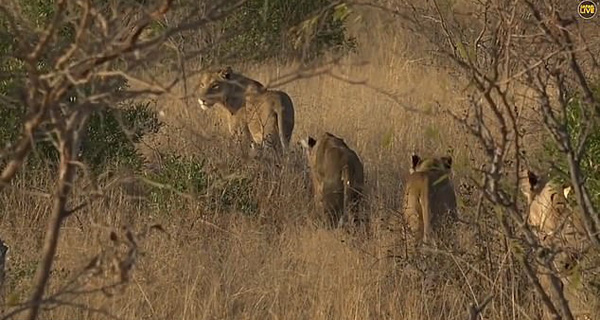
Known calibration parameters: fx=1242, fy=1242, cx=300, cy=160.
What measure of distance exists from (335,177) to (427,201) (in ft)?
4.62

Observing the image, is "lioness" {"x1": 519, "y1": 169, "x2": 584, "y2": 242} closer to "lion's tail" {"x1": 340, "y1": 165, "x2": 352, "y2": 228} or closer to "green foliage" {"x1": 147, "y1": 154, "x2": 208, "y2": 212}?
"lion's tail" {"x1": 340, "y1": 165, "x2": 352, "y2": 228}

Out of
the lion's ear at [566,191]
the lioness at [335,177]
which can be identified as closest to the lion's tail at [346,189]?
the lioness at [335,177]

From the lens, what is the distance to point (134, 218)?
6.85 m

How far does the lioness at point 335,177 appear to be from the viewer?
295 inches

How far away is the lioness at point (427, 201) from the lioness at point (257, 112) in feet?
8.28

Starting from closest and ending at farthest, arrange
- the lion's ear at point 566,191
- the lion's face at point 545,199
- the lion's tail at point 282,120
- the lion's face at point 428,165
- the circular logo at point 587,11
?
the circular logo at point 587,11
the lion's ear at point 566,191
the lion's face at point 545,199
the lion's face at point 428,165
the lion's tail at point 282,120

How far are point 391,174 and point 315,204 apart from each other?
3.77ft

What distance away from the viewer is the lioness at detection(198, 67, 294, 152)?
30.5 feet

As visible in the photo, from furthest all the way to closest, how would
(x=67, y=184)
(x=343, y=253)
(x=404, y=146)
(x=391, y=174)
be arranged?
1. (x=404, y=146)
2. (x=391, y=174)
3. (x=343, y=253)
4. (x=67, y=184)

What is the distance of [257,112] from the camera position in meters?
9.68

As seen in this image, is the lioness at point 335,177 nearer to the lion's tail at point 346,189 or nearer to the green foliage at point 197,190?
the lion's tail at point 346,189

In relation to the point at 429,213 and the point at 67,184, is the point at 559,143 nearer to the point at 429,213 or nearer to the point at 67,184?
the point at 67,184

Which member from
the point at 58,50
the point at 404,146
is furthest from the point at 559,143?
the point at 404,146

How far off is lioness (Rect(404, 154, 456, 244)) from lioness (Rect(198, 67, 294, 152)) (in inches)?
99.4
